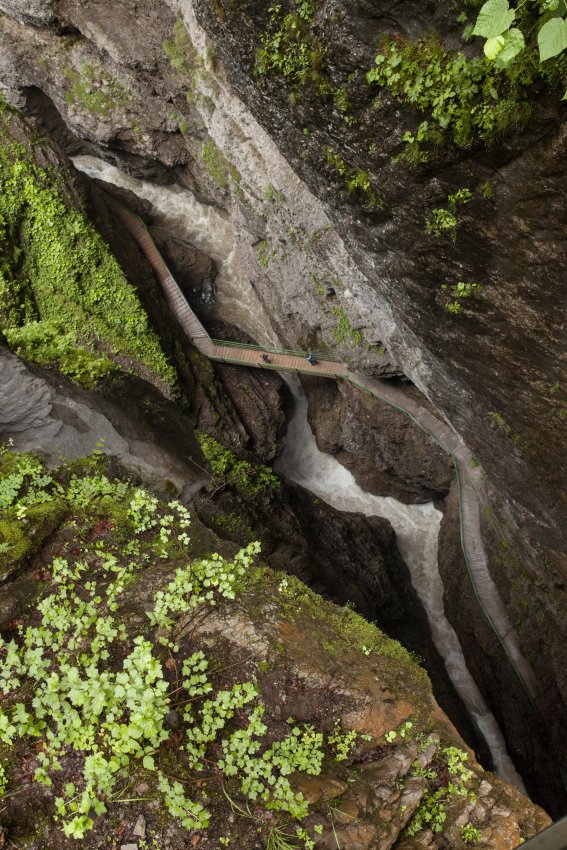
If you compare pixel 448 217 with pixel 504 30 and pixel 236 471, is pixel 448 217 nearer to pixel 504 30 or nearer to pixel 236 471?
pixel 504 30

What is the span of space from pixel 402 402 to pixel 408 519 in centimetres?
363

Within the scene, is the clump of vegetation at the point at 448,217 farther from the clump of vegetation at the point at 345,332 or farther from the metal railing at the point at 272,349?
the metal railing at the point at 272,349

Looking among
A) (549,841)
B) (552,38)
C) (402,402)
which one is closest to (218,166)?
(402,402)

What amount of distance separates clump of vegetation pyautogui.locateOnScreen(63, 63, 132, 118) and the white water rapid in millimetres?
2245

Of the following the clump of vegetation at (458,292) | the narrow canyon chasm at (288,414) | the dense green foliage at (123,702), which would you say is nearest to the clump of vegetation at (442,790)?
the narrow canyon chasm at (288,414)

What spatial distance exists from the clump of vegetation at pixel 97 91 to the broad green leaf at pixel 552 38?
13.3 m

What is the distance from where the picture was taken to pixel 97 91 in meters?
13.4

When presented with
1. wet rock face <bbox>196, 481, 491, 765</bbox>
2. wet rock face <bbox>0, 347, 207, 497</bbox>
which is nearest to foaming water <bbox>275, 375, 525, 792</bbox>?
wet rock face <bbox>196, 481, 491, 765</bbox>

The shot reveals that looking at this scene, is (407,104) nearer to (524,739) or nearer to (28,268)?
(28,268)

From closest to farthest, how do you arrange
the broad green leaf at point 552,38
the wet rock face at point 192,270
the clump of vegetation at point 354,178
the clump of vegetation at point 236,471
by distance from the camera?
1. the broad green leaf at point 552,38
2. the clump of vegetation at point 354,178
3. the clump of vegetation at point 236,471
4. the wet rock face at point 192,270

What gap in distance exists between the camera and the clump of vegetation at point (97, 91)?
43.2 feet

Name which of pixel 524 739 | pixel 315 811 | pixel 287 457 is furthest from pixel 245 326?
pixel 315 811

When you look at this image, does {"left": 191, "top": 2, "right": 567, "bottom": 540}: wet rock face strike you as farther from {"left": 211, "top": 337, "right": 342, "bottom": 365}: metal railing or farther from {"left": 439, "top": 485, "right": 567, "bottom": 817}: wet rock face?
{"left": 211, "top": 337, "right": 342, "bottom": 365}: metal railing

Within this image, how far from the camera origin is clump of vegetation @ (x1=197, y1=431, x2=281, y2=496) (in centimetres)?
1064
